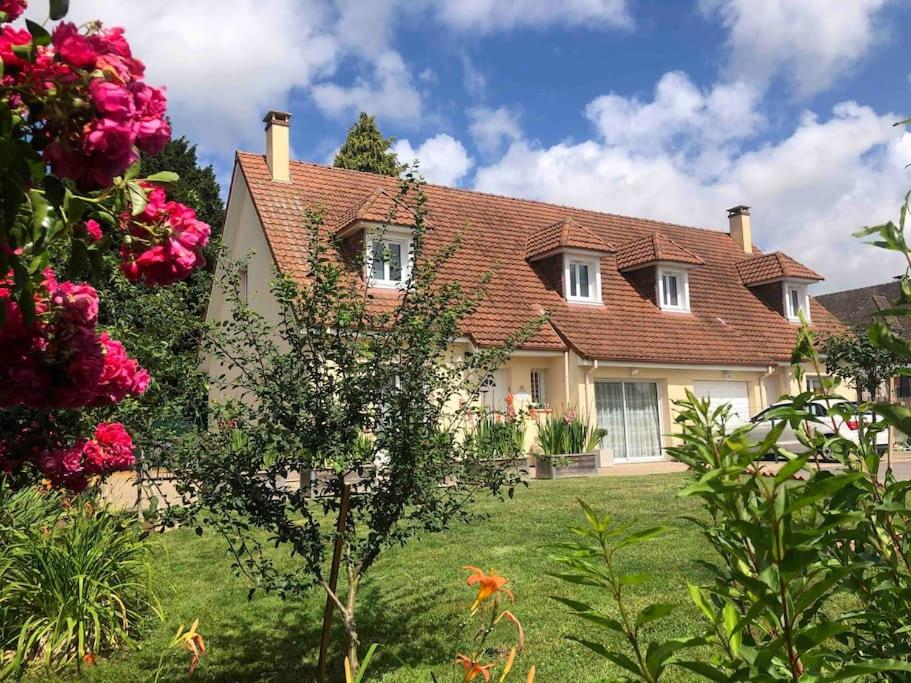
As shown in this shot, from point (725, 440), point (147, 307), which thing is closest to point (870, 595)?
point (725, 440)

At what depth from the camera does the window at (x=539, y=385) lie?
61.4 ft

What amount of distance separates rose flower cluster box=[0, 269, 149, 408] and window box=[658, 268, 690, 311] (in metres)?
21.2

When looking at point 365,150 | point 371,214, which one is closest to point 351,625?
point 371,214

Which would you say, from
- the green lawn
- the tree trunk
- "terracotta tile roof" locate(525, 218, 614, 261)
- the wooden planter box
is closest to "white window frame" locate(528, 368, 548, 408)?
the wooden planter box

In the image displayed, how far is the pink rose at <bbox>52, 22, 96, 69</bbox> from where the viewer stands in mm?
1446

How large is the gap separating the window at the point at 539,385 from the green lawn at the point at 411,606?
9.17m

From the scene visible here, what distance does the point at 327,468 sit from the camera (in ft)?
12.9

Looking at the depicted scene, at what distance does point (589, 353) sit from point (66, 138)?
56.3 ft

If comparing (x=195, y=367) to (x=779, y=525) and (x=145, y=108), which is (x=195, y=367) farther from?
(x=779, y=525)

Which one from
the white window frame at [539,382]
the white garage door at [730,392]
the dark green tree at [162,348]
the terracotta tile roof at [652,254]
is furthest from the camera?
the terracotta tile roof at [652,254]

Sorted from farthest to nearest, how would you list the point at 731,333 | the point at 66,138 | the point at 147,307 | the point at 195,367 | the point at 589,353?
the point at 731,333 < the point at 589,353 < the point at 147,307 < the point at 195,367 < the point at 66,138

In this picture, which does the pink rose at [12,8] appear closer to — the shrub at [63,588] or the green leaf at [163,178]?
the green leaf at [163,178]

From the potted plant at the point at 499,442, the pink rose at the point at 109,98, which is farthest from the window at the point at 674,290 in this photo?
the pink rose at the point at 109,98

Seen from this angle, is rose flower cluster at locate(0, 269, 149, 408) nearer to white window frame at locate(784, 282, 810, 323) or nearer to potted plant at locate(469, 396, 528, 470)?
potted plant at locate(469, 396, 528, 470)
